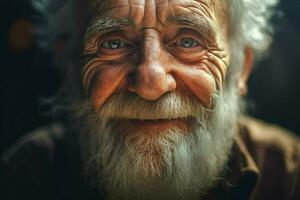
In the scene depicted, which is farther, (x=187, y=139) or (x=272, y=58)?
(x=272, y=58)

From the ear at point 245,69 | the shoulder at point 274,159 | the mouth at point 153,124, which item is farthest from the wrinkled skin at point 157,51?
the shoulder at point 274,159

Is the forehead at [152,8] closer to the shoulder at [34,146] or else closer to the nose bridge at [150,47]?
the nose bridge at [150,47]

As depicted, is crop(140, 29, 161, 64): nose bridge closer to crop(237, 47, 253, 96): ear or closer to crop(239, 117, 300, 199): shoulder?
crop(237, 47, 253, 96): ear

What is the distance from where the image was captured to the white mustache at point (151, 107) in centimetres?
193

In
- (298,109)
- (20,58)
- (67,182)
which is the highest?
(20,58)

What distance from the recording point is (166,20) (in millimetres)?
1958

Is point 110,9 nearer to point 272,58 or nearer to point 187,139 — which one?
point 187,139

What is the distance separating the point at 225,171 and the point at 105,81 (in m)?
0.73

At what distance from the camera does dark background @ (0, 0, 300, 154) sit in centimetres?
296

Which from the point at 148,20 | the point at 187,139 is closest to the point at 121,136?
the point at 187,139

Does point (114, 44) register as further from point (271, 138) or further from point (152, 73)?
point (271, 138)

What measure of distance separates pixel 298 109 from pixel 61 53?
4.63 ft

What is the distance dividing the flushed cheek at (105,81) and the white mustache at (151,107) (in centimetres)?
3

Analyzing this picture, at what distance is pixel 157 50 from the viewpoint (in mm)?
1934
